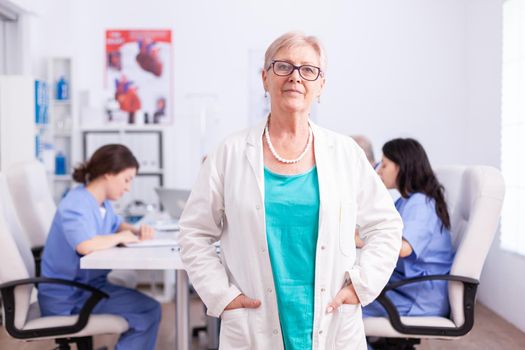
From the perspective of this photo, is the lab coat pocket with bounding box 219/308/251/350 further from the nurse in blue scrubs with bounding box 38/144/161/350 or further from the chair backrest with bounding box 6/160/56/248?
the chair backrest with bounding box 6/160/56/248

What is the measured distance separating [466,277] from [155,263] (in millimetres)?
1270

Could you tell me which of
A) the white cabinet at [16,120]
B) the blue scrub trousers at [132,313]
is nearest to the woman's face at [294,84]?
the blue scrub trousers at [132,313]

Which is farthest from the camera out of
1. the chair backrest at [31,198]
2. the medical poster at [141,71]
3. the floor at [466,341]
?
the medical poster at [141,71]

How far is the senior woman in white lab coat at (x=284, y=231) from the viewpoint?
159 centimetres

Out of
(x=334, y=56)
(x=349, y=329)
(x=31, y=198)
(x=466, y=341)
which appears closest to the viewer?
(x=349, y=329)

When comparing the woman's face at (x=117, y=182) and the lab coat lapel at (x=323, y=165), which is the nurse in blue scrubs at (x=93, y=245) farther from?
the lab coat lapel at (x=323, y=165)

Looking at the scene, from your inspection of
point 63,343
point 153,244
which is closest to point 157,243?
point 153,244

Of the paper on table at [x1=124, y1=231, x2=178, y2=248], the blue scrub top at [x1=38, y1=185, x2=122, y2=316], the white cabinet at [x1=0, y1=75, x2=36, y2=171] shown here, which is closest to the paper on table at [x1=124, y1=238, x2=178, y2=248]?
the paper on table at [x1=124, y1=231, x2=178, y2=248]

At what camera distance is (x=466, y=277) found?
2.44m

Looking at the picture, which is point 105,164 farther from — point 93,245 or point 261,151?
point 261,151

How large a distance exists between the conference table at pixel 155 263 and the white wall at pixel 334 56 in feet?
9.22

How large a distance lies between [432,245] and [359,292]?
106cm

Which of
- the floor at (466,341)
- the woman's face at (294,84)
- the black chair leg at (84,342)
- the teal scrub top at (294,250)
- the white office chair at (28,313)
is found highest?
the woman's face at (294,84)

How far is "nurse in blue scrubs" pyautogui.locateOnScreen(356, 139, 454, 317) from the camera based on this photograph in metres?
2.55
